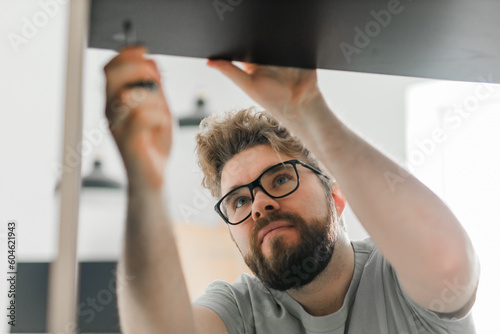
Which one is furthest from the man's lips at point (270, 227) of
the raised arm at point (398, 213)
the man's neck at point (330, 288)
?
the raised arm at point (398, 213)

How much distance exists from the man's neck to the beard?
0.01 m

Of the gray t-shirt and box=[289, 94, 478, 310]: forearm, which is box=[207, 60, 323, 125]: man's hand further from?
the gray t-shirt

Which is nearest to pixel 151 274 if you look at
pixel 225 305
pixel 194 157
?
pixel 225 305

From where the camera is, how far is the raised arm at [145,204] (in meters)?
0.57

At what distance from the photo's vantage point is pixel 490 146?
1.84 meters

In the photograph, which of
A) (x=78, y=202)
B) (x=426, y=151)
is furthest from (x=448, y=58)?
(x=426, y=151)

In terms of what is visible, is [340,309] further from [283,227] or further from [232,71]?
[232,71]

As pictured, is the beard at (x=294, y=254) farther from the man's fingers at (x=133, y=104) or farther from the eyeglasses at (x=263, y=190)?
the man's fingers at (x=133, y=104)

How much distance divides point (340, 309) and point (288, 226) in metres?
0.18

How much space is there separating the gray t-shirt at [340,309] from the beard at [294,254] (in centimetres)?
4

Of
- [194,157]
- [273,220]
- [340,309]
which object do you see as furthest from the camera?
[194,157]

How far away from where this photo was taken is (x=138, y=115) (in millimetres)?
583

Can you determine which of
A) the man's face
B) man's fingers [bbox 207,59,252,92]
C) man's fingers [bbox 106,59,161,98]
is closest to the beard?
the man's face

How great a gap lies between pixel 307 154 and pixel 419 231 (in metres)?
0.38
